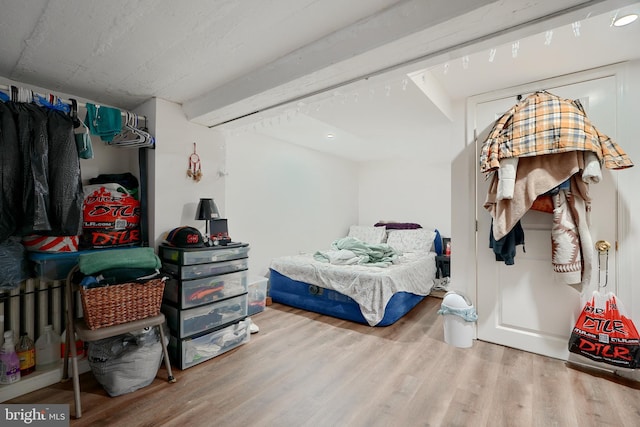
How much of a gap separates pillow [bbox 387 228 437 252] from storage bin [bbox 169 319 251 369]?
2.85 meters

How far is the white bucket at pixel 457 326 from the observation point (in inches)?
92.0

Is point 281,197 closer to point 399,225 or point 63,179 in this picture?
point 399,225

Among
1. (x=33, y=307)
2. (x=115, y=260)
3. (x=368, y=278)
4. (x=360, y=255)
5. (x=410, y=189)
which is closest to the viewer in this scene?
(x=115, y=260)

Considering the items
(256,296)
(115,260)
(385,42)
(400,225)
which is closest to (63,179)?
(115,260)

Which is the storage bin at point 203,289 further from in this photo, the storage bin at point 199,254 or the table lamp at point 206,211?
the table lamp at point 206,211

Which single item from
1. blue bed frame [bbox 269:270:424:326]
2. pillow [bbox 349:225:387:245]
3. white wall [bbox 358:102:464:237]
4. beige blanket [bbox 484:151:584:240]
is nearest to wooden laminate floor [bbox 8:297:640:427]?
blue bed frame [bbox 269:270:424:326]

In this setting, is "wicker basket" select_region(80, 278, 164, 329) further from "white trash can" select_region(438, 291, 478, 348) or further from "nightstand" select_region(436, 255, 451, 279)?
"nightstand" select_region(436, 255, 451, 279)

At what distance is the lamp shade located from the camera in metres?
2.26

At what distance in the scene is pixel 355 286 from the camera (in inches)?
114

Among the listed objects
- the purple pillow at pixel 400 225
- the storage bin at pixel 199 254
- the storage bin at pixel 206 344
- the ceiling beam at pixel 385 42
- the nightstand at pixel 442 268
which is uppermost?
the ceiling beam at pixel 385 42

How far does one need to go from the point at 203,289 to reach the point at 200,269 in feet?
0.51

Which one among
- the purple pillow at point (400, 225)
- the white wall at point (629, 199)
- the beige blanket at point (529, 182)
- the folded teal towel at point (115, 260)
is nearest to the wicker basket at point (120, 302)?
the folded teal towel at point (115, 260)

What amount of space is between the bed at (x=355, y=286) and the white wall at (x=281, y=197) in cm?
46

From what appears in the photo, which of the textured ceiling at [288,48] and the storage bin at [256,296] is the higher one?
the textured ceiling at [288,48]
